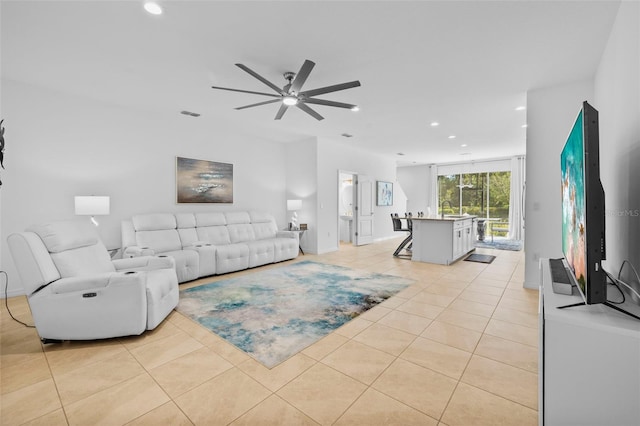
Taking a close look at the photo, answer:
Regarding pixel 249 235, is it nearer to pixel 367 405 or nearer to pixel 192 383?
pixel 192 383

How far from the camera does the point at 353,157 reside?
7609 mm

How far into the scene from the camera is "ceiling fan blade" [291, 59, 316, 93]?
235 centimetres

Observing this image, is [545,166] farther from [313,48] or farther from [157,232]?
[157,232]

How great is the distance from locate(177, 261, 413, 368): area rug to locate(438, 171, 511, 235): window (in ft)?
19.6

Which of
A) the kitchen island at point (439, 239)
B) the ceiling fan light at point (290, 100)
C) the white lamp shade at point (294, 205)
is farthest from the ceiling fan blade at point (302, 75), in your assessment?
the kitchen island at point (439, 239)

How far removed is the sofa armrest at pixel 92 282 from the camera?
7.46 ft

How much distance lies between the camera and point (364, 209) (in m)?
7.83

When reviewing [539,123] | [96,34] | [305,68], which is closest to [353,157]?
[539,123]

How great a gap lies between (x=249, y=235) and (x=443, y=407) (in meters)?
4.58

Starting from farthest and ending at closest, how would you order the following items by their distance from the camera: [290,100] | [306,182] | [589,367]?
1. [306,182]
2. [290,100]
3. [589,367]

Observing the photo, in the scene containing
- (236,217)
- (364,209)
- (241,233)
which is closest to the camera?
(241,233)

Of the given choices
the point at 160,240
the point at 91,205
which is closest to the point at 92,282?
the point at 91,205

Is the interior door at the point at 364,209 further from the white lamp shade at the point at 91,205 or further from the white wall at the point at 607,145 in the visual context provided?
the white lamp shade at the point at 91,205

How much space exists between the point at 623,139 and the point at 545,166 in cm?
195
